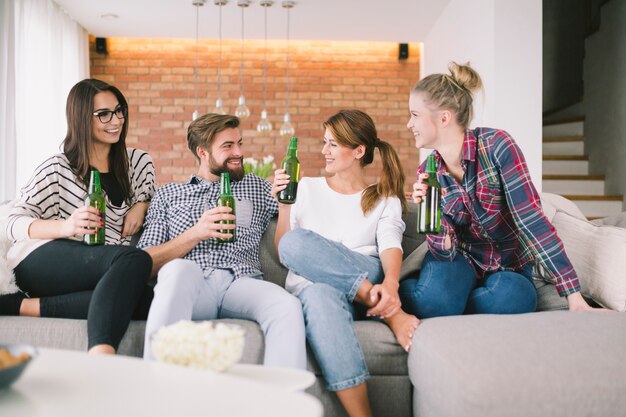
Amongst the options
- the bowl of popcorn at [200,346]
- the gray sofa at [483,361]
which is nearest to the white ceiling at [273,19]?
the gray sofa at [483,361]

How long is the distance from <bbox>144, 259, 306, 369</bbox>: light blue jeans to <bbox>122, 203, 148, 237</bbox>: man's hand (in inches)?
15.7

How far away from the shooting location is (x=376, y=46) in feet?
23.1

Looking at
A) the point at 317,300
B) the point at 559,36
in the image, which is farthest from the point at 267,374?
the point at 559,36

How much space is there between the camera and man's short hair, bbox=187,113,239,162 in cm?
233

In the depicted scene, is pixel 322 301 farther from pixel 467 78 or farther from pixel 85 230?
pixel 467 78

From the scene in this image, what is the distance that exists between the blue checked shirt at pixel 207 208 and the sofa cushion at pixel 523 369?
80 cm

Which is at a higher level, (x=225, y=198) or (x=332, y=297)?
(x=225, y=198)

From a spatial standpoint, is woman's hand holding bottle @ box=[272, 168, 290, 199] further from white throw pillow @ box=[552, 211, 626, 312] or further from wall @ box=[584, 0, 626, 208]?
wall @ box=[584, 0, 626, 208]

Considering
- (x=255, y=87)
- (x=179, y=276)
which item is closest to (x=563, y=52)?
(x=255, y=87)

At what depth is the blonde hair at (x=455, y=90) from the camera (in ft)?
6.75

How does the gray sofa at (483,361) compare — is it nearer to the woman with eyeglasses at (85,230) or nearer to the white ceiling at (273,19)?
the woman with eyeglasses at (85,230)

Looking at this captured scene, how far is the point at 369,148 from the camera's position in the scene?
2328mm

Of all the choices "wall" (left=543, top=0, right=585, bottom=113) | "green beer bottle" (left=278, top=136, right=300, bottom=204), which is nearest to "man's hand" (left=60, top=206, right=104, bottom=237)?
"green beer bottle" (left=278, top=136, right=300, bottom=204)

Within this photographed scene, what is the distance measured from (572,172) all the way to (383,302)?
4808 mm
